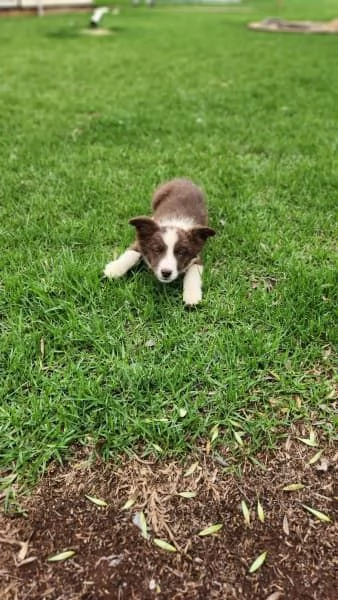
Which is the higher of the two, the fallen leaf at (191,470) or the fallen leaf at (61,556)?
the fallen leaf at (191,470)

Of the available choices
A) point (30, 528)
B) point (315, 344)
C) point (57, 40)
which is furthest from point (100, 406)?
point (57, 40)

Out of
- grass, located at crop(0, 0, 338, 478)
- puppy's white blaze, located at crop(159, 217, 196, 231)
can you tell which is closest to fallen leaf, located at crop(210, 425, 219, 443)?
grass, located at crop(0, 0, 338, 478)

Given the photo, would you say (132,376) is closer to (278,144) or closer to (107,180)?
(107,180)

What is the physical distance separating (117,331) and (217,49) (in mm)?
10475

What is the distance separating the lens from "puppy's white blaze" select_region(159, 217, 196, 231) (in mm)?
3537

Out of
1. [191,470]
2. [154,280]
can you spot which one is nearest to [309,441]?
[191,470]

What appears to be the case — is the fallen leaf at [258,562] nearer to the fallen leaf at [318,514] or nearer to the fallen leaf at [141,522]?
the fallen leaf at [318,514]

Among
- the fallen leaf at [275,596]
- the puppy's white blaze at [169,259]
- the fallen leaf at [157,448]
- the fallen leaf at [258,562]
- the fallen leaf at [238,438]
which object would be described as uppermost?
the puppy's white blaze at [169,259]

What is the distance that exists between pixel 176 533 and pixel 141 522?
0.52 ft

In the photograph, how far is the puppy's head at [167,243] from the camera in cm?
331

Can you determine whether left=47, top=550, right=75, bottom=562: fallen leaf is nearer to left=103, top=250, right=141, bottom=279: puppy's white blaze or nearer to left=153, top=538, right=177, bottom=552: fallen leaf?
left=153, top=538, right=177, bottom=552: fallen leaf

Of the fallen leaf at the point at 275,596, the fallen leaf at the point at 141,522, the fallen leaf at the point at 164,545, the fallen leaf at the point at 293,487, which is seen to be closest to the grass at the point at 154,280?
the fallen leaf at the point at 293,487

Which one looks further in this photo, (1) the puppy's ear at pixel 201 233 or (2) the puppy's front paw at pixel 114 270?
(2) the puppy's front paw at pixel 114 270

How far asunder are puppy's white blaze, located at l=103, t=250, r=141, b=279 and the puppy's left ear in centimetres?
42
